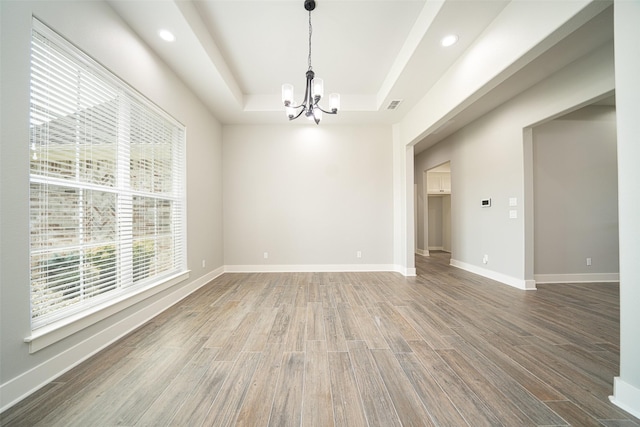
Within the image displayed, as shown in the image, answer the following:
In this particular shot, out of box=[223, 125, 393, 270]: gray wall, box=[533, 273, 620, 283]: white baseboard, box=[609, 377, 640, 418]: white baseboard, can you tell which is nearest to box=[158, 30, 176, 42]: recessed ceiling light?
box=[223, 125, 393, 270]: gray wall

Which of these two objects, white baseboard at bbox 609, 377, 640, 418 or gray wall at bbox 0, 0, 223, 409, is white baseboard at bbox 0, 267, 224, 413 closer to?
gray wall at bbox 0, 0, 223, 409

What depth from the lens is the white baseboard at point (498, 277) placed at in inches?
137

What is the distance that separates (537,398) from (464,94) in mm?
2791

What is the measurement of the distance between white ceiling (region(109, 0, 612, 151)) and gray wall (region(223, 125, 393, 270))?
2.96 feet

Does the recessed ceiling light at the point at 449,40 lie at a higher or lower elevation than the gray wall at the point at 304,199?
higher

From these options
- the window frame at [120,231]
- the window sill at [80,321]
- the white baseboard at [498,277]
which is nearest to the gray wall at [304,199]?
the window frame at [120,231]

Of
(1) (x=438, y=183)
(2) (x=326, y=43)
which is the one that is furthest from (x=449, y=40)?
(1) (x=438, y=183)

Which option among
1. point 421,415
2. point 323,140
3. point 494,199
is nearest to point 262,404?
point 421,415

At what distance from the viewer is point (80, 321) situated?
5.63 feet

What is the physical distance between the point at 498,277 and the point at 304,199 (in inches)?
149

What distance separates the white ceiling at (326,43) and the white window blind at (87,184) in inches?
31.1

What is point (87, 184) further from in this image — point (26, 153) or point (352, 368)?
point (352, 368)

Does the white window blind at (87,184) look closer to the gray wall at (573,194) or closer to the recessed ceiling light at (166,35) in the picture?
the recessed ceiling light at (166,35)

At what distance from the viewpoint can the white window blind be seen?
154 centimetres
